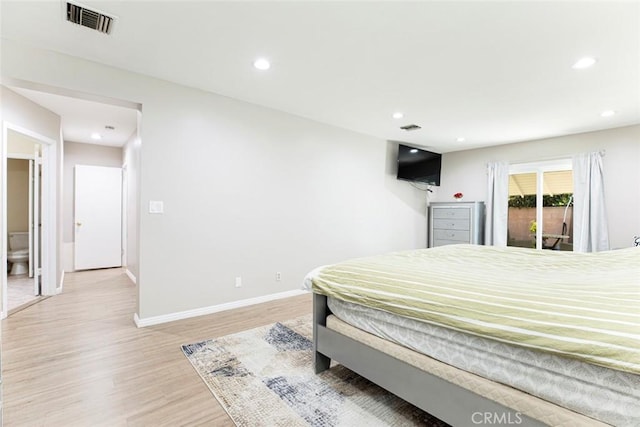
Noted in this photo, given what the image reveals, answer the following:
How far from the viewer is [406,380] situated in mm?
1552

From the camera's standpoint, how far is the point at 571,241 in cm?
496

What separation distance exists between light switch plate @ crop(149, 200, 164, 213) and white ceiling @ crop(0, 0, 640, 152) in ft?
4.25

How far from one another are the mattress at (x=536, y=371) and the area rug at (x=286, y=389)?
0.46 m

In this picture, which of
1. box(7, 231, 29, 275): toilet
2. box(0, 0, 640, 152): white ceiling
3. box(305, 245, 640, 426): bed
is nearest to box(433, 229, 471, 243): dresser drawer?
box(0, 0, 640, 152): white ceiling

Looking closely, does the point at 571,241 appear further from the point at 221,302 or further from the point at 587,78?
the point at 221,302

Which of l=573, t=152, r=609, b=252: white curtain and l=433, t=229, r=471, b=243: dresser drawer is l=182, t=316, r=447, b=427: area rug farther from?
l=573, t=152, r=609, b=252: white curtain

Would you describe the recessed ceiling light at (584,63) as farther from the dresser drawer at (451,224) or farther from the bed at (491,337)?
the dresser drawer at (451,224)

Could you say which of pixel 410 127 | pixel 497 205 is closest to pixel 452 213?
pixel 497 205

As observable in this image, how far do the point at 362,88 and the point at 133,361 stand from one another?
132 inches

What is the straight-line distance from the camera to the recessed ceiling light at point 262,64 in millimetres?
2633

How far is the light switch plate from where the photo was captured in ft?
9.88

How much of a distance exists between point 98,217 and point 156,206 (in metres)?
3.95

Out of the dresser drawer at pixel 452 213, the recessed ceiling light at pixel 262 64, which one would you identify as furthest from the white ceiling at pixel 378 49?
the dresser drawer at pixel 452 213

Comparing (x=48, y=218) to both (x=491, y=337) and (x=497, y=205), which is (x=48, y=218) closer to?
(x=491, y=337)
